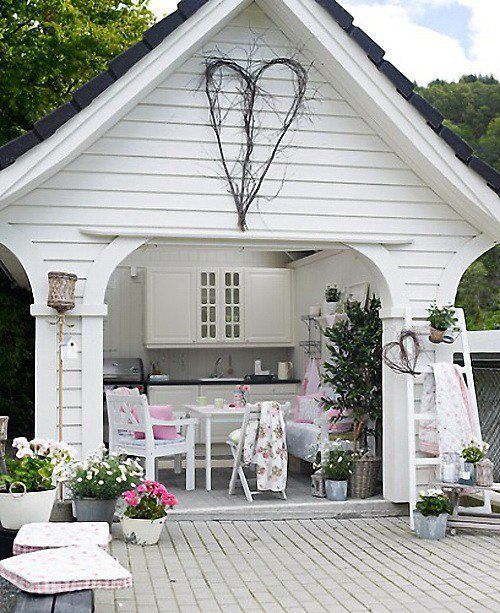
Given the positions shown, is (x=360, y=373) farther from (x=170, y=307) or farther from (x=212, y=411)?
(x=170, y=307)

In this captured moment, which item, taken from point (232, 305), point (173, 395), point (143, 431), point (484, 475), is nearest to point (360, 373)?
point (484, 475)

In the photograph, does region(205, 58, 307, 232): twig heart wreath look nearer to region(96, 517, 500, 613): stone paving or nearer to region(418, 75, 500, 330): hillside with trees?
region(96, 517, 500, 613): stone paving

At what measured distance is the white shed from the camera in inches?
303

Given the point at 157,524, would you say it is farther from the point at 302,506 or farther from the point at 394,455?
the point at 394,455

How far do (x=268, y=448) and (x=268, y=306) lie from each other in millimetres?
4479

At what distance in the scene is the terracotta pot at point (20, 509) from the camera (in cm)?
611

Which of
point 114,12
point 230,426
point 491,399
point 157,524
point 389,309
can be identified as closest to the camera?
point 157,524

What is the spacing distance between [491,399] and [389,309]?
1.51 meters

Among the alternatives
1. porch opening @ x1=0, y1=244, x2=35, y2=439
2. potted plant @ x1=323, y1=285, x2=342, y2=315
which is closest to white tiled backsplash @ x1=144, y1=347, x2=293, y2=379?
porch opening @ x1=0, y1=244, x2=35, y2=439

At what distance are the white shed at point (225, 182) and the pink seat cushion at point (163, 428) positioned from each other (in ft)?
4.23

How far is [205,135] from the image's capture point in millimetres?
8195

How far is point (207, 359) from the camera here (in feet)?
44.1

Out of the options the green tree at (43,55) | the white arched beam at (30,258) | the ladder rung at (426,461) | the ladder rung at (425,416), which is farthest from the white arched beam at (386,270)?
the green tree at (43,55)

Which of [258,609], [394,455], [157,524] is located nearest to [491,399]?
[394,455]
